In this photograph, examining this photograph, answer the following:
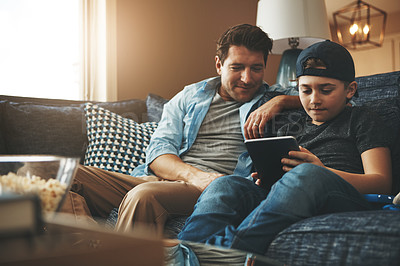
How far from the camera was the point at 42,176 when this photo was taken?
0.63 m

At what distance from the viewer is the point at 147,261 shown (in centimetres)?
45

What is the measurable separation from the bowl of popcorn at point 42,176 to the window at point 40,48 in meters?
1.89

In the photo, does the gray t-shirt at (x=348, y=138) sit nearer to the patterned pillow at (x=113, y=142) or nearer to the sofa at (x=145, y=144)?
the sofa at (x=145, y=144)

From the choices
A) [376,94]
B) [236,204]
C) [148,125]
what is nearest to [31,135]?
[148,125]

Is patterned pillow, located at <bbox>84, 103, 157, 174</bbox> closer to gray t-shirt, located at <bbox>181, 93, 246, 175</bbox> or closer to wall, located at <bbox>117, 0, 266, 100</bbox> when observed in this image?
gray t-shirt, located at <bbox>181, 93, 246, 175</bbox>

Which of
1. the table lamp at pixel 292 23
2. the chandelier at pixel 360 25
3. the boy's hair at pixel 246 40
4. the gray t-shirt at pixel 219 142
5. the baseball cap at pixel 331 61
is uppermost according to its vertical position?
the chandelier at pixel 360 25

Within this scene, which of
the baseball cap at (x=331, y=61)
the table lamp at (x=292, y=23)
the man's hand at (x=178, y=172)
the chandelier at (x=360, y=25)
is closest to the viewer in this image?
the baseball cap at (x=331, y=61)

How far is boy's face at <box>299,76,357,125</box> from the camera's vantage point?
4.56 ft

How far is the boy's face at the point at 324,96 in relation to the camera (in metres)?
1.39

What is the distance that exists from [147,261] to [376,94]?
4.40 feet

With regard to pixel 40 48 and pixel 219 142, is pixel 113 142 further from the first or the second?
pixel 40 48

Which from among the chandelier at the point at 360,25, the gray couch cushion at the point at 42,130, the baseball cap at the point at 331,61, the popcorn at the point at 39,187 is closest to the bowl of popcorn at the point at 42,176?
the popcorn at the point at 39,187

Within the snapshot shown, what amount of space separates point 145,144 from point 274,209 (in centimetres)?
106

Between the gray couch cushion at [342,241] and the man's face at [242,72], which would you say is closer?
the gray couch cushion at [342,241]
